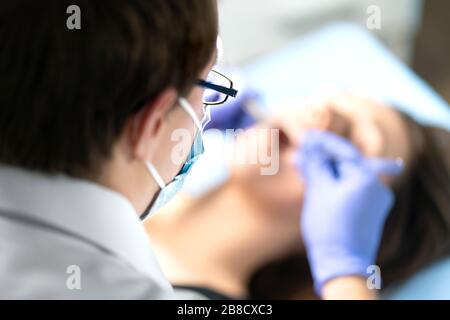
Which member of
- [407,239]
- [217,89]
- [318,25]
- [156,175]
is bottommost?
[407,239]

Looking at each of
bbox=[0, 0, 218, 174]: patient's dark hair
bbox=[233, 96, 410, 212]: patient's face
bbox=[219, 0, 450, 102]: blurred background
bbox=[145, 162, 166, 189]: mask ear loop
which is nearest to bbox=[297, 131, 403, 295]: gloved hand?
bbox=[233, 96, 410, 212]: patient's face

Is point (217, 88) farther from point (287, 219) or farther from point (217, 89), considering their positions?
point (287, 219)

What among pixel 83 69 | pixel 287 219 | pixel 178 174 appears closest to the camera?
pixel 83 69

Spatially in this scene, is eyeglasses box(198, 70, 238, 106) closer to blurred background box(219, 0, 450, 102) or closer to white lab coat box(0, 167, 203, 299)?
white lab coat box(0, 167, 203, 299)

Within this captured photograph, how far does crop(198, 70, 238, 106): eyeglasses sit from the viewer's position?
0.79 m

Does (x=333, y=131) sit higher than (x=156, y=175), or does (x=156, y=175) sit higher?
(x=333, y=131)

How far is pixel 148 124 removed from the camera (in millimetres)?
696

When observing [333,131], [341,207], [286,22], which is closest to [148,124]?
[341,207]

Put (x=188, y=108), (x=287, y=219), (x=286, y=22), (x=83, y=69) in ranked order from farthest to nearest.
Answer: (x=286, y=22) < (x=287, y=219) < (x=188, y=108) < (x=83, y=69)

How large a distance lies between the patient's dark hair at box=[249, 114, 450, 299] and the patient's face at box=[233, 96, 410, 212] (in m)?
0.05

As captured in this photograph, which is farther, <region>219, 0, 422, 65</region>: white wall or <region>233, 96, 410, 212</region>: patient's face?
<region>219, 0, 422, 65</region>: white wall

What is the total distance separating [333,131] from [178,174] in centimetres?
82

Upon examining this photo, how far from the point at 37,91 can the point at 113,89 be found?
8 centimetres
